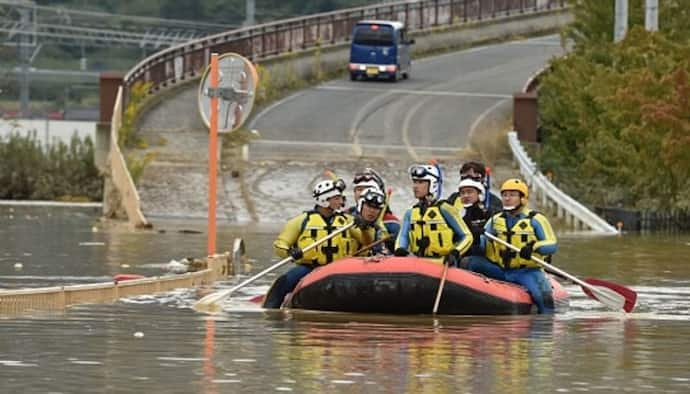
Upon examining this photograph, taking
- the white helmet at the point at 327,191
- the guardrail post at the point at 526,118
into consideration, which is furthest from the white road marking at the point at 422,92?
the white helmet at the point at 327,191

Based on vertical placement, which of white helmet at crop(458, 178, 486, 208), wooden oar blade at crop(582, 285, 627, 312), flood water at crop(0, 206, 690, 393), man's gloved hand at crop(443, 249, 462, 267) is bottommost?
flood water at crop(0, 206, 690, 393)

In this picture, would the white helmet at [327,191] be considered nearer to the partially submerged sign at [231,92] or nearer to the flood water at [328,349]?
the flood water at [328,349]

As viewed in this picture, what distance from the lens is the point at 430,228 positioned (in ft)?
76.2

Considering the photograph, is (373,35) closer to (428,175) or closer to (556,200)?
(556,200)

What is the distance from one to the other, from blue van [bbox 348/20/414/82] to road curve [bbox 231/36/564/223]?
1.66 feet

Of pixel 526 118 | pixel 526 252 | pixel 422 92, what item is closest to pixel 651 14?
pixel 526 118

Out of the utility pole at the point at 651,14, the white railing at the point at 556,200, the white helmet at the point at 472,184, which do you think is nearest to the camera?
the white helmet at the point at 472,184

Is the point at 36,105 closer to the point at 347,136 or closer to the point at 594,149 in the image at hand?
the point at 347,136

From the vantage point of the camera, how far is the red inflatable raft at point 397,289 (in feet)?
73.4

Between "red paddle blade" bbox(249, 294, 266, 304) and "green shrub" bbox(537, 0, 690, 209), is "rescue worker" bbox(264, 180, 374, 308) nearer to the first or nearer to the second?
"red paddle blade" bbox(249, 294, 266, 304)

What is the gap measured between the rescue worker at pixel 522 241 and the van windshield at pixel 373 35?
4694 centimetres

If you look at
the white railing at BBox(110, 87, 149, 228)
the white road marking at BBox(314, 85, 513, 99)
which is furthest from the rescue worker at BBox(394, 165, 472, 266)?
the white road marking at BBox(314, 85, 513, 99)

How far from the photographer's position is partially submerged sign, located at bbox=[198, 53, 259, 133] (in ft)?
92.8

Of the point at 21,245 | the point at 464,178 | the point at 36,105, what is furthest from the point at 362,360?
the point at 36,105
